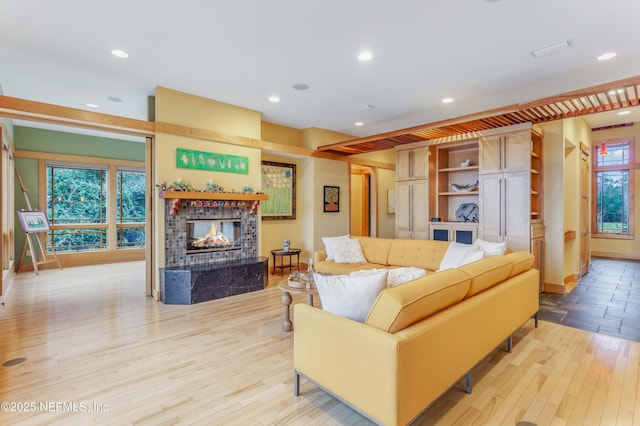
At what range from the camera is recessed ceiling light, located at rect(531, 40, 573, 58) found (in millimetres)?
3230

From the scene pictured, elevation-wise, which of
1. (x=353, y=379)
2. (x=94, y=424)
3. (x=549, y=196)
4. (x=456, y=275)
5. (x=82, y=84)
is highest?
(x=82, y=84)

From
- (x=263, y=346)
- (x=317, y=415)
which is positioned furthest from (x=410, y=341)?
(x=263, y=346)

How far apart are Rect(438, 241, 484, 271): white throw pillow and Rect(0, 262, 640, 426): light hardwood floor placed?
89 cm

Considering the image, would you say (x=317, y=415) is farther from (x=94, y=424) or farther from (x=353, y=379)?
(x=94, y=424)

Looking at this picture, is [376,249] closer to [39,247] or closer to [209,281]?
[209,281]

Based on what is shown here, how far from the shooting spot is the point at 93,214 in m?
7.68

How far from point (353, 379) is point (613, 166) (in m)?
9.63

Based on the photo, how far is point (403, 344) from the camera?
1.61m

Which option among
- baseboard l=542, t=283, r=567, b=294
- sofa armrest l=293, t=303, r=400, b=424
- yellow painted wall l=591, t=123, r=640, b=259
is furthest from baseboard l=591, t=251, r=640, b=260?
sofa armrest l=293, t=303, r=400, b=424

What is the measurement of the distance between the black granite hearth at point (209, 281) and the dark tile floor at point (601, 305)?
4000 millimetres

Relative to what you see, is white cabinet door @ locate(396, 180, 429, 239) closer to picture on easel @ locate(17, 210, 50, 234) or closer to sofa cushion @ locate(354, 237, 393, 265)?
sofa cushion @ locate(354, 237, 393, 265)

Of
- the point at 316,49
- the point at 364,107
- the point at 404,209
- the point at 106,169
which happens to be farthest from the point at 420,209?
Answer: the point at 106,169

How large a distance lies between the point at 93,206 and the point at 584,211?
11.0 m

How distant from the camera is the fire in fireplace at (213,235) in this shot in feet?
16.0
